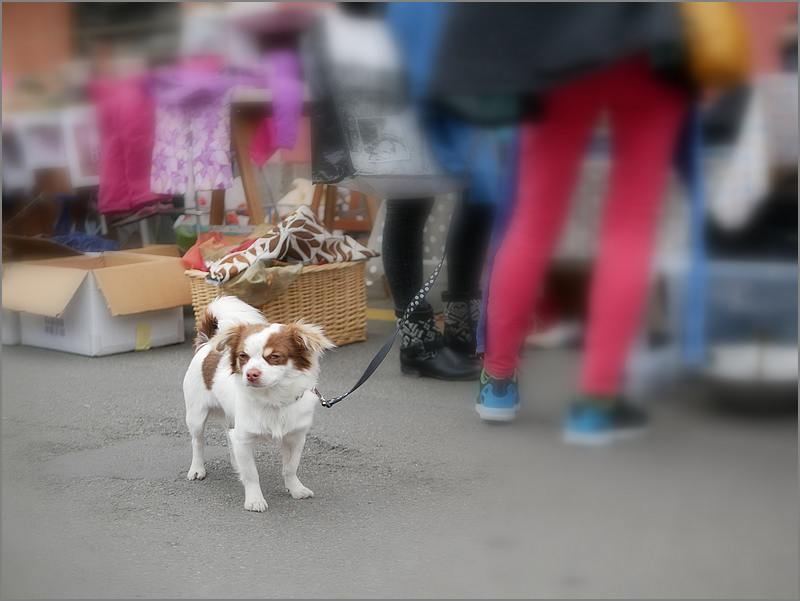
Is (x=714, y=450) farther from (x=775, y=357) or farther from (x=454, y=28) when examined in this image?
(x=454, y=28)

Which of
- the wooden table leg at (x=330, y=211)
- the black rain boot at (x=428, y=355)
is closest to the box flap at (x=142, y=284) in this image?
the wooden table leg at (x=330, y=211)

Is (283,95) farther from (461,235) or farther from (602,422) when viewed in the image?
(602,422)

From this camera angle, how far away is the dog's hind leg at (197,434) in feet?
6.03

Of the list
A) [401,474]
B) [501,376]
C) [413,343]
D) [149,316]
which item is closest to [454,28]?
[501,376]

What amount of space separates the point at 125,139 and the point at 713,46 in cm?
52

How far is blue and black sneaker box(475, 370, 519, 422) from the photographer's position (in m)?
0.70

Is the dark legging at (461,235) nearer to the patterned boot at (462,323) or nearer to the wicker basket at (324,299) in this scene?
the patterned boot at (462,323)

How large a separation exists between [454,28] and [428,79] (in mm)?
42

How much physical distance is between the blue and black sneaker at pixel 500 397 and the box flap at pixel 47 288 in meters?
0.99

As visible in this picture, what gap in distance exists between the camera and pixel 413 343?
120 cm

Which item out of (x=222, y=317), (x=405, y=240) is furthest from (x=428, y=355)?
(x=222, y=317)

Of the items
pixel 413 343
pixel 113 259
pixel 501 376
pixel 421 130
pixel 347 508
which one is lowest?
pixel 347 508

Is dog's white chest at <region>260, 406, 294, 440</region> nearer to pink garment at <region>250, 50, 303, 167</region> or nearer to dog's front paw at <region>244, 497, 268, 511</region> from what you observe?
dog's front paw at <region>244, 497, 268, 511</region>

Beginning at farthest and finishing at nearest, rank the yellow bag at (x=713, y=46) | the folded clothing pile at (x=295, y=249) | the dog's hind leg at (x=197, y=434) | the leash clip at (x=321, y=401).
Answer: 1. the folded clothing pile at (x=295, y=249)
2. the dog's hind leg at (x=197, y=434)
3. the leash clip at (x=321, y=401)
4. the yellow bag at (x=713, y=46)
